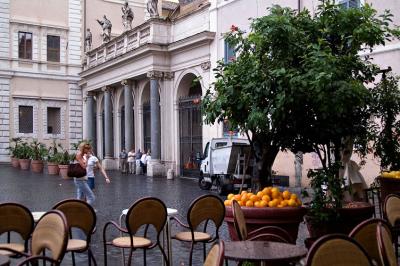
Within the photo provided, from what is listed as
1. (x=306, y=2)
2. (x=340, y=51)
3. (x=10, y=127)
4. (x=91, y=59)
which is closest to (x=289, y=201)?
(x=340, y=51)

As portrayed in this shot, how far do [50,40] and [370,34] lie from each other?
36392 millimetres

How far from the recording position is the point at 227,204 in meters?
6.50

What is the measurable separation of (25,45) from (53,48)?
2.12 metres

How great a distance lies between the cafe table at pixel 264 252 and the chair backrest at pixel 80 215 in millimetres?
1910

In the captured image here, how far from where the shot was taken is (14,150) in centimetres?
3462

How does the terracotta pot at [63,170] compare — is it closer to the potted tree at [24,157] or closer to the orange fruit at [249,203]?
the potted tree at [24,157]

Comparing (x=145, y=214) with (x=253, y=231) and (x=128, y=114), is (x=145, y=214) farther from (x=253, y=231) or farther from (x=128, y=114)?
(x=128, y=114)

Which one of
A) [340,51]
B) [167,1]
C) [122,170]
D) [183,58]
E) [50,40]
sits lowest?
[122,170]

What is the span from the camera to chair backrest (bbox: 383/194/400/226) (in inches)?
237

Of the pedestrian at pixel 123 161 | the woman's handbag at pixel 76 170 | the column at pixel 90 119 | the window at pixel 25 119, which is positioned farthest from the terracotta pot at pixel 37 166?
the woman's handbag at pixel 76 170

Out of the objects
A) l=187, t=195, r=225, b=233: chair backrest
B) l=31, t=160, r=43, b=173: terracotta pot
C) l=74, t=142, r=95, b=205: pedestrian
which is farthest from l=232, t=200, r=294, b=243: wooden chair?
l=31, t=160, r=43, b=173: terracotta pot

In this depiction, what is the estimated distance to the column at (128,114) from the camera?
29.6m

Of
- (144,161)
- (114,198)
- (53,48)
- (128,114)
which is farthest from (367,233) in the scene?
(53,48)

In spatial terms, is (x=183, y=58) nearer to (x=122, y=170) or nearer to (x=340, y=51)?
(x=122, y=170)
